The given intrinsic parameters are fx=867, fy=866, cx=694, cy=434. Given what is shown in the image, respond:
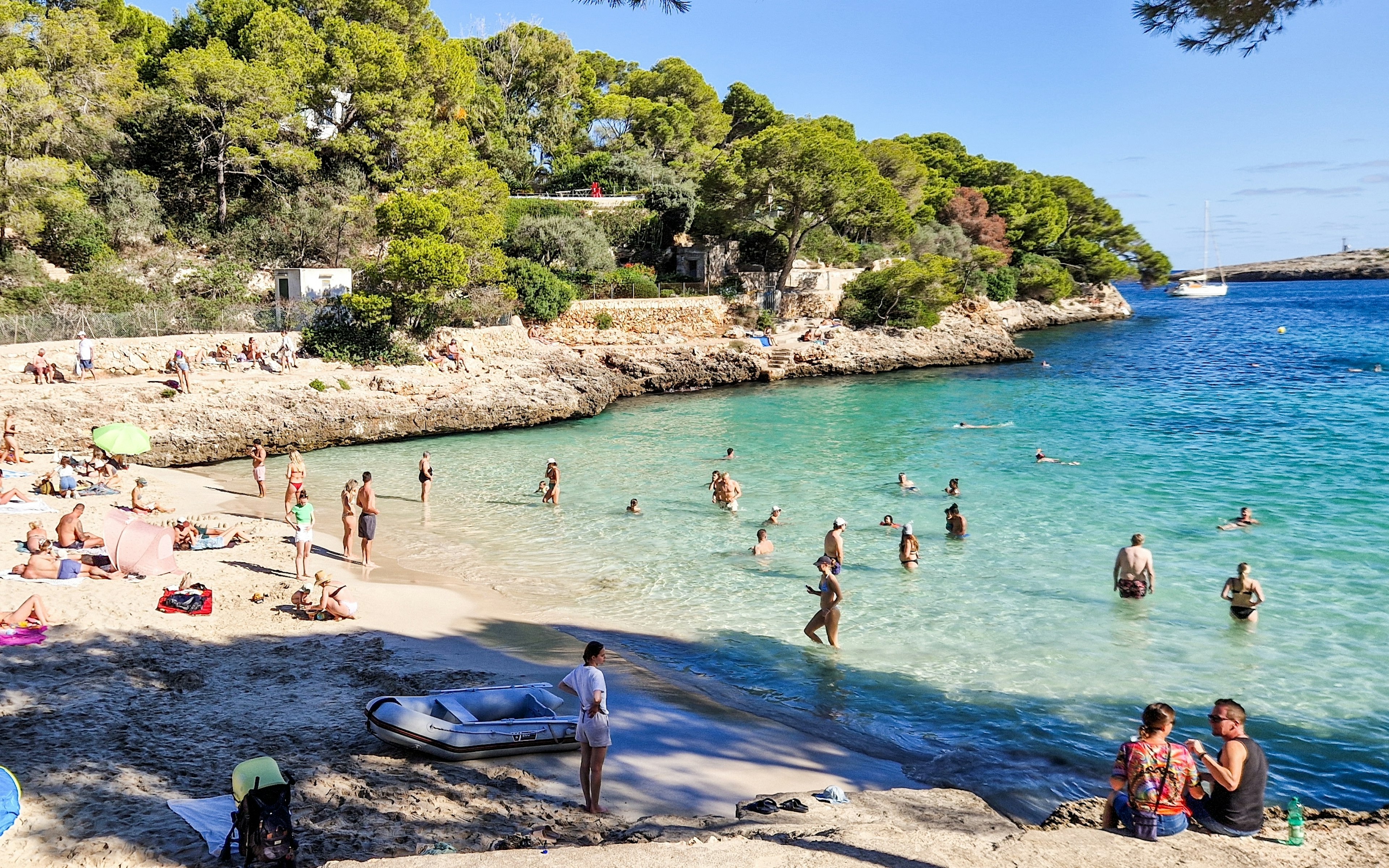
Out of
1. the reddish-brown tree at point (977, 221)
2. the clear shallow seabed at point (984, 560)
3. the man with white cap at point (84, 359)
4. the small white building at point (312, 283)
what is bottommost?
the clear shallow seabed at point (984, 560)

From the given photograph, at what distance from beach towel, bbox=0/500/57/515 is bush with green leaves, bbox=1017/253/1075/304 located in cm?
5888

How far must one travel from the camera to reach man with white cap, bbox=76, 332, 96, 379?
72.8ft

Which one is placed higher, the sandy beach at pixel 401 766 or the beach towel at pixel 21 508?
the beach towel at pixel 21 508

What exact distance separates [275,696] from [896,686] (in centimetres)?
658

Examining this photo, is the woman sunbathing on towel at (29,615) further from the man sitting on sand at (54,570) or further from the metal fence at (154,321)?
the metal fence at (154,321)

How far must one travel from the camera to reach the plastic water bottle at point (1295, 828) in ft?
18.3

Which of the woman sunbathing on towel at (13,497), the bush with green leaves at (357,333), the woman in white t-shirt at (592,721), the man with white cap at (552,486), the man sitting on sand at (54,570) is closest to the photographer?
the woman in white t-shirt at (592,721)

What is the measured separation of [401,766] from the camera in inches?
285

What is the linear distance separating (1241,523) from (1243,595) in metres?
5.25

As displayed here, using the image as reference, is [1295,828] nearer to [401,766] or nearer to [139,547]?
[401,766]

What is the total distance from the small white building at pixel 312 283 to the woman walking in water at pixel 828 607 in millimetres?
23671

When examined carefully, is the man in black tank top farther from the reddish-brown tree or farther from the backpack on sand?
the reddish-brown tree

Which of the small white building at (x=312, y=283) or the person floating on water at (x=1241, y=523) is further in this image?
the small white building at (x=312, y=283)

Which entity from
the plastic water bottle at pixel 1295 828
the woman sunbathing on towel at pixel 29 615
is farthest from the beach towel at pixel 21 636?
the plastic water bottle at pixel 1295 828
